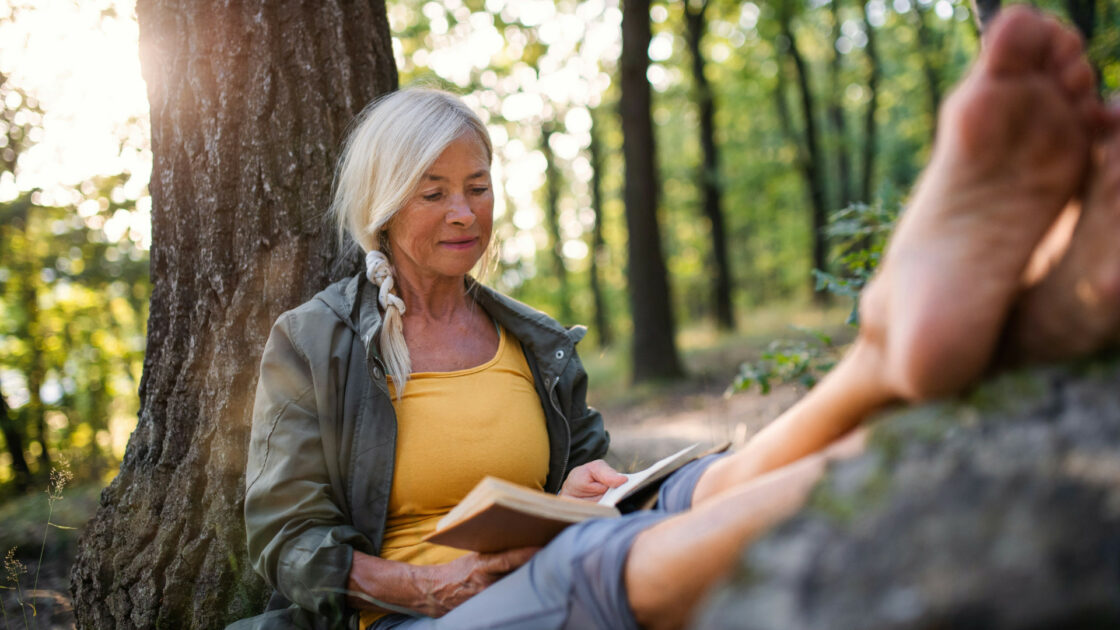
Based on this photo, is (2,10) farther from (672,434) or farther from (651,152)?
(651,152)

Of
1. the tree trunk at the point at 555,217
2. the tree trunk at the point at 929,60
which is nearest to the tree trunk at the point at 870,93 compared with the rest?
the tree trunk at the point at 929,60

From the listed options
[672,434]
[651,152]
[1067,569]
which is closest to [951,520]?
[1067,569]

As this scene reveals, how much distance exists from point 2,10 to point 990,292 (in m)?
5.07

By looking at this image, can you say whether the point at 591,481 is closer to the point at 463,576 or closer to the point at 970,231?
the point at 463,576

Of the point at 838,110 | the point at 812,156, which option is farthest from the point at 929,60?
the point at 812,156

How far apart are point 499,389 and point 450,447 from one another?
0.89ft

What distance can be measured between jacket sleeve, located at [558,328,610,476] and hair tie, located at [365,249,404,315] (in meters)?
0.61

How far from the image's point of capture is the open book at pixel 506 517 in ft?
4.92

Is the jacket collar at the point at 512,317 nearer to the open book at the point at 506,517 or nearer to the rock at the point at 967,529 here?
the open book at the point at 506,517

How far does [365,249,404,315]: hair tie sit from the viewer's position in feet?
7.81

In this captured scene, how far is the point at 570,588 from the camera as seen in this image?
1.47 m

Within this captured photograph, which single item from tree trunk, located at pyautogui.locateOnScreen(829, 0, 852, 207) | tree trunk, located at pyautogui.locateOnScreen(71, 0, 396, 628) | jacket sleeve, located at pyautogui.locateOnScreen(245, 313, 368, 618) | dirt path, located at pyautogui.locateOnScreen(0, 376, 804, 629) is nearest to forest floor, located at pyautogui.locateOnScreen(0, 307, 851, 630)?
dirt path, located at pyautogui.locateOnScreen(0, 376, 804, 629)

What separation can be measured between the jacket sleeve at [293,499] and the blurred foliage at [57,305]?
638 cm

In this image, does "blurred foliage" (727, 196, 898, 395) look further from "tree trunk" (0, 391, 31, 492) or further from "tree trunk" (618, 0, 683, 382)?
"tree trunk" (0, 391, 31, 492)
